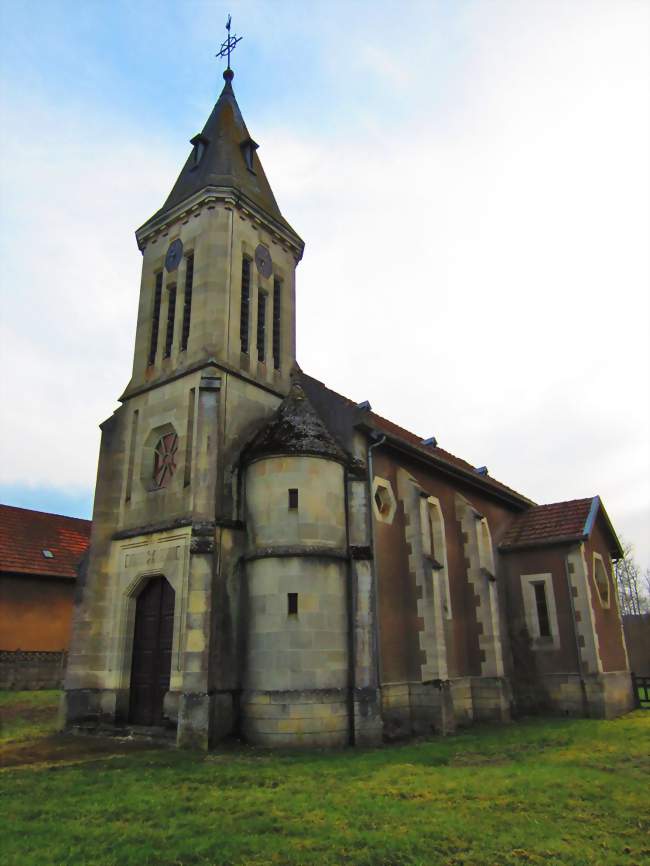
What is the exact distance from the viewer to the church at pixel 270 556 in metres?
14.7

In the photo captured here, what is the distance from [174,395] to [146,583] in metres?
5.38

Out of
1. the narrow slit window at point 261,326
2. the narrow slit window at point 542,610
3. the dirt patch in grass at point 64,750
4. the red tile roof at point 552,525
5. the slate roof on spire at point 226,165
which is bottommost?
the dirt patch in grass at point 64,750

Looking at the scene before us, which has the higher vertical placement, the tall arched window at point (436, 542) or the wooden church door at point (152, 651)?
the tall arched window at point (436, 542)

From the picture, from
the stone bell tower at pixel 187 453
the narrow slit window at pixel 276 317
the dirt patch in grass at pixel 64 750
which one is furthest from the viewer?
the narrow slit window at pixel 276 317

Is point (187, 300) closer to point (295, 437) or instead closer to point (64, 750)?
point (295, 437)

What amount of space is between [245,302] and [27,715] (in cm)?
1409

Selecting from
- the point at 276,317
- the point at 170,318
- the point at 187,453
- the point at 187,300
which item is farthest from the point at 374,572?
the point at 170,318

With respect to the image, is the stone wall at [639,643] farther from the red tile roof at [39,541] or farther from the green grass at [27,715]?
the green grass at [27,715]

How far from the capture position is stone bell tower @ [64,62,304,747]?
14906 millimetres

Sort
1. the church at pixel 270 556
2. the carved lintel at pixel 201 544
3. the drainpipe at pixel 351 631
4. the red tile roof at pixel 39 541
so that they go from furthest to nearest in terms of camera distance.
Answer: the red tile roof at pixel 39 541, the carved lintel at pixel 201 544, the church at pixel 270 556, the drainpipe at pixel 351 631

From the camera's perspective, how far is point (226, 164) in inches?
821

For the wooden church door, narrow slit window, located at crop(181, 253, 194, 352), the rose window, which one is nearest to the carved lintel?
the wooden church door

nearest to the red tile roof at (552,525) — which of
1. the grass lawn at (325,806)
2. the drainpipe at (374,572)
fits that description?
the drainpipe at (374,572)

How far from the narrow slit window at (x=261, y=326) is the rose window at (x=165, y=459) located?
3.75m
